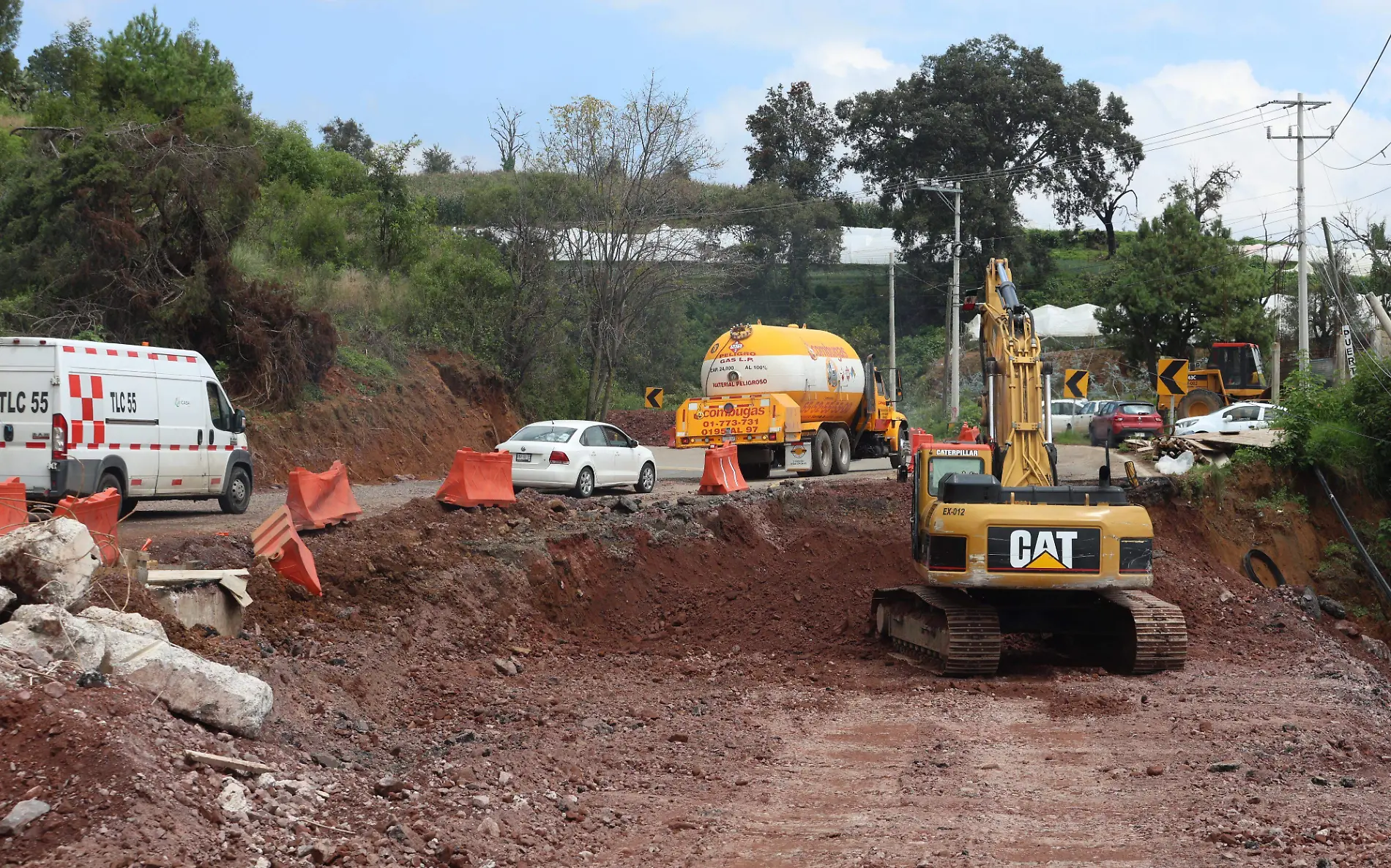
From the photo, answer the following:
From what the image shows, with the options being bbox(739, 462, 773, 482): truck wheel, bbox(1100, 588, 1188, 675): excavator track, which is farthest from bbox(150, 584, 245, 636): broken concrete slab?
bbox(739, 462, 773, 482): truck wheel

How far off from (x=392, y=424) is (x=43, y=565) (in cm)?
2280

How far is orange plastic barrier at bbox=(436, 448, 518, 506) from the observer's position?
53.4ft

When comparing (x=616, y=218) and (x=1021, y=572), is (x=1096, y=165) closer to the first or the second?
(x=616, y=218)

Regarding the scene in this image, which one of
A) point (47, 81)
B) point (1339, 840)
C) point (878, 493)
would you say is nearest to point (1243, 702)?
point (1339, 840)

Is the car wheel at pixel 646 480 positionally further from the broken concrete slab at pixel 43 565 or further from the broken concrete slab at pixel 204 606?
the broken concrete slab at pixel 43 565

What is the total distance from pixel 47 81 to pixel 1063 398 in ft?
163

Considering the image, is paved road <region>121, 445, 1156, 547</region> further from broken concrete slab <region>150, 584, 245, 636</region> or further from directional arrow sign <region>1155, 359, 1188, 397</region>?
broken concrete slab <region>150, 584, 245, 636</region>

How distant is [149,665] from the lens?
6.50 m

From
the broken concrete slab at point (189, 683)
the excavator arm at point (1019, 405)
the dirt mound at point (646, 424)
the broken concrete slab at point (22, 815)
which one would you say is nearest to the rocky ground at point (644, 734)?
the broken concrete slab at point (22, 815)

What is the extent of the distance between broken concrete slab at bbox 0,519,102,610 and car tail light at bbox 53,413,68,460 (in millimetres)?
8573

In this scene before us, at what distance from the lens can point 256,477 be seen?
78.9 ft

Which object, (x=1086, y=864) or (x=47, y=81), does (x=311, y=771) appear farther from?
(x=47, y=81)

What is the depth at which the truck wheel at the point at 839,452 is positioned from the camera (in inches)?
1155

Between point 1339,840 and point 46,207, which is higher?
point 46,207
